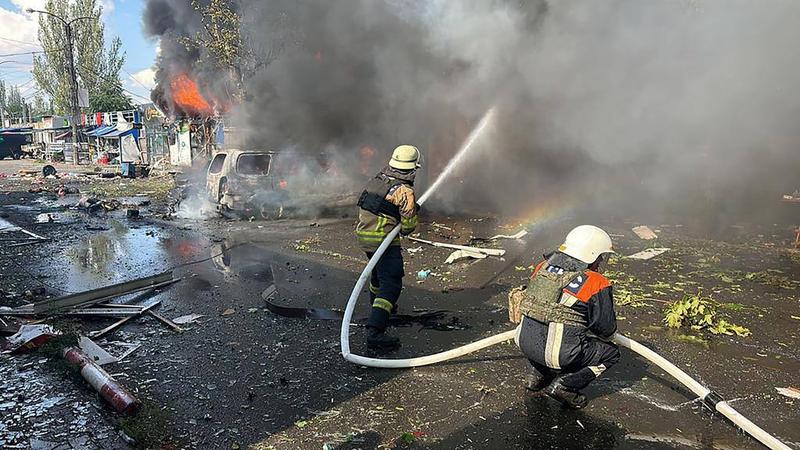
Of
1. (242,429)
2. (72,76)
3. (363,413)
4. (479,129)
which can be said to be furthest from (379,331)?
(72,76)

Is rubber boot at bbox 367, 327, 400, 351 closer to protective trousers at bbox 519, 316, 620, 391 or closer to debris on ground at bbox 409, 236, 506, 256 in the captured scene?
protective trousers at bbox 519, 316, 620, 391

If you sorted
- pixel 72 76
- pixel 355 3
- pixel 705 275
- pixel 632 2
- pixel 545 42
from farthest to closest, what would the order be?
pixel 72 76
pixel 355 3
pixel 545 42
pixel 632 2
pixel 705 275

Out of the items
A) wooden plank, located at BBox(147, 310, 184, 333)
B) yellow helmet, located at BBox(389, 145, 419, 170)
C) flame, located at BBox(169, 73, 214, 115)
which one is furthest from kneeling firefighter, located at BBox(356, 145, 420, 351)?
flame, located at BBox(169, 73, 214, 115)

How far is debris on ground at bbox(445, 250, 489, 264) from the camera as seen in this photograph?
25.0ft

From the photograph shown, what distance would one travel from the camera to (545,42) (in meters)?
10.2

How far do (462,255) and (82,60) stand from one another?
43056 mm

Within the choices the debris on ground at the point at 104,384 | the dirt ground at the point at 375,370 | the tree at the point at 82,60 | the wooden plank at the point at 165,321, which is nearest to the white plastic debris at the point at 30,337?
the dirt ground at the point at 375,370

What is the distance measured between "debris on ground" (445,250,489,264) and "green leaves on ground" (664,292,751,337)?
3.15 metres

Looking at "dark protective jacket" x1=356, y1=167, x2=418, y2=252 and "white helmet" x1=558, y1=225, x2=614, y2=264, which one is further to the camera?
"dark protective jacket" x1=356, y1=167, x2=418, y2=252

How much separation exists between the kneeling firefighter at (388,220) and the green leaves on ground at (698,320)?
8.98 ft

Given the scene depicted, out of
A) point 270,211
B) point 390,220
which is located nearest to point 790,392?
point 390,220

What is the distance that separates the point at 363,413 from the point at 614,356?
1688mm

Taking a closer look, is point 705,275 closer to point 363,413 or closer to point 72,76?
point 363,413

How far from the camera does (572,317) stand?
3.15 m
